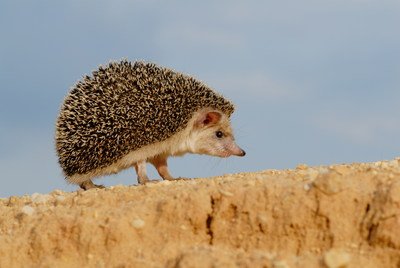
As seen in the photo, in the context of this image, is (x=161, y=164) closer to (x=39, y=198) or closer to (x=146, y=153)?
(x=146, y=153)

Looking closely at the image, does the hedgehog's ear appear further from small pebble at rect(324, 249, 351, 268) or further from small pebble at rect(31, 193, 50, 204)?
small pebble at rect(324, 249, 351, 268)

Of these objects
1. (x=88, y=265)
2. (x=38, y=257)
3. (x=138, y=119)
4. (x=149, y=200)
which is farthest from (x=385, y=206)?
(x=138, y=119)

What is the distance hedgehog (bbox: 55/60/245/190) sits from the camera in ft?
29.9

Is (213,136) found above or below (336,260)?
above

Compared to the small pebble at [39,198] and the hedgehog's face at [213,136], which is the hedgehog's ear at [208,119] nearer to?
the hedgehog's face at [213,136]

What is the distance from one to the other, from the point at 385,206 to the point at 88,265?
233 centimetres

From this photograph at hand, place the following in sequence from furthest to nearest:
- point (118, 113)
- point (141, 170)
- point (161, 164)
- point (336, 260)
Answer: point (161, 164)
point (141, 170)
point (118, 113)
point (336, 260)

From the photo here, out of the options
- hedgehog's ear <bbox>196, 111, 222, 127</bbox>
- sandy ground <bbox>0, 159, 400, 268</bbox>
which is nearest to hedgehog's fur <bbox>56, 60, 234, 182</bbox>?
hedgehog's ear <bbox>196, 111, 222, 127</bbox>

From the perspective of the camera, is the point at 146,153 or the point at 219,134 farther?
the point at 219,134

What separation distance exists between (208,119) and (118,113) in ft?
5.08

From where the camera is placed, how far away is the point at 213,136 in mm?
10211

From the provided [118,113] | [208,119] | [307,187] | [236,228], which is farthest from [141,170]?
[307,187]

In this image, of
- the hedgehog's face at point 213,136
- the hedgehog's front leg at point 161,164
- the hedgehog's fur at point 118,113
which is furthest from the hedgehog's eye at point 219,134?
the hedgehog's front leg at point 161,164

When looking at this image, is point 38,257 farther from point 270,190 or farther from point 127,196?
point 270,190
